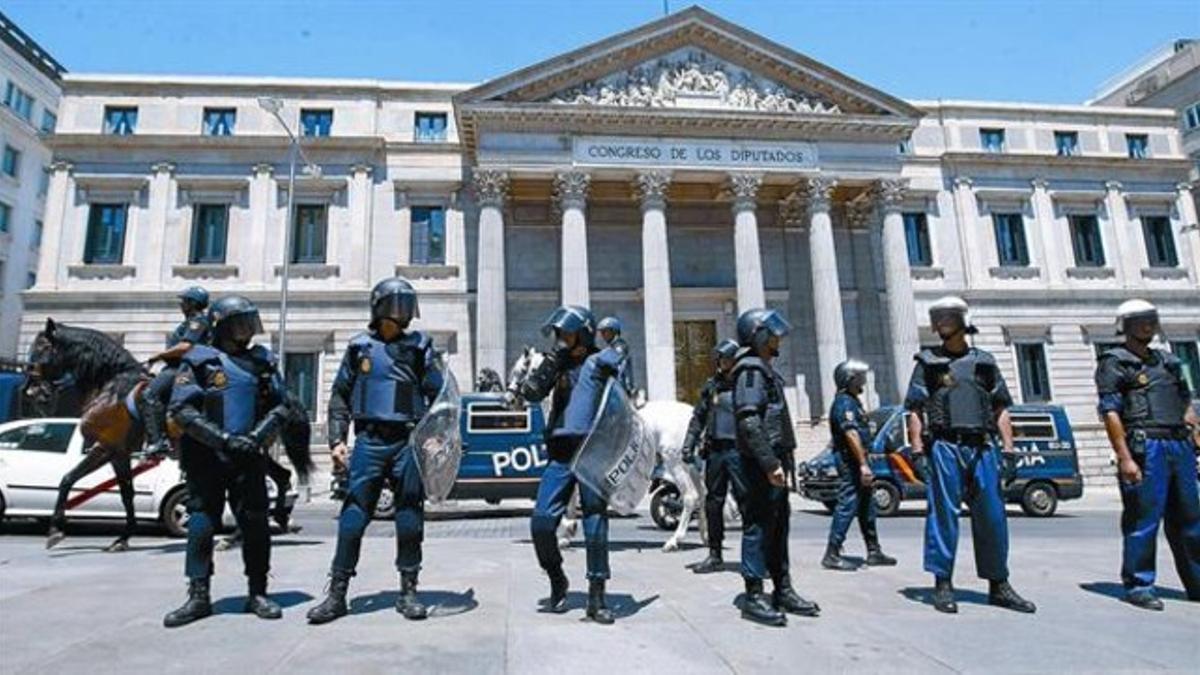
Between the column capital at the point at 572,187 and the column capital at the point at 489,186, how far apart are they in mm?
1999

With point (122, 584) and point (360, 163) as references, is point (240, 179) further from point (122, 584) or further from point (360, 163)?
point (122, 584)

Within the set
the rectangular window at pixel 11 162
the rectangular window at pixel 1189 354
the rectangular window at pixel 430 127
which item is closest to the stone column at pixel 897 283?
the rectangular window at pixel 1189 354

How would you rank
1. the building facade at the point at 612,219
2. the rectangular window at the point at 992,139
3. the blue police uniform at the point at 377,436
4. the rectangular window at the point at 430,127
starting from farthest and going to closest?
the rectangular window at the point at 992,139 < the rectangular window at the point at 430,127 < the building facade at the point at 612,219 < the blue police uniform at the point at 377,436

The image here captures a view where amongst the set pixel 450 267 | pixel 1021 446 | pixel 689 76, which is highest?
pixel 689 76

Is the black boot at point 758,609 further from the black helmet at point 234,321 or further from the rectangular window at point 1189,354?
the rectangular window at point 1189,354

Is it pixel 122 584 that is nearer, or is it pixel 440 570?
pixel 122 584

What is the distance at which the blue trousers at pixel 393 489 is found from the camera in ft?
15.2

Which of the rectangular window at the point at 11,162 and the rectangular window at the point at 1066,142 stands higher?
the rectangular window at the point at 11,162

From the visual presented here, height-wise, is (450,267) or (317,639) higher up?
(450,267)

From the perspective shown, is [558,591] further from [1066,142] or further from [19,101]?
[19,101]

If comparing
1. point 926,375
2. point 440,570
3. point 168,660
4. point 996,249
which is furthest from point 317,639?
point 996,249

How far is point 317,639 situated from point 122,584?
9.80ft

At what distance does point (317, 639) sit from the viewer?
3.99 m

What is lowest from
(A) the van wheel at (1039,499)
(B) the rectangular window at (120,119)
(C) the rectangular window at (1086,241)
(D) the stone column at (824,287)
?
(A) the van wheel at (1039,499)
